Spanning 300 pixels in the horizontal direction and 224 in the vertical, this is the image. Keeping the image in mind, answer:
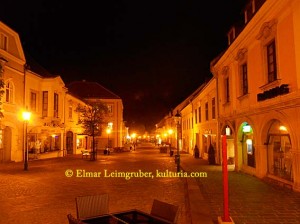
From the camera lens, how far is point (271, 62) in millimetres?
12203

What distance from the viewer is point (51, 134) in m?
28.5

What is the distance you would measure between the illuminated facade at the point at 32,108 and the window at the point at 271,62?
42.5 ft

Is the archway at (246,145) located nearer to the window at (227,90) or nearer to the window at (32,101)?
the window at (227,90)

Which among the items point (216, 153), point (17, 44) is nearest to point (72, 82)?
point (17, 44)

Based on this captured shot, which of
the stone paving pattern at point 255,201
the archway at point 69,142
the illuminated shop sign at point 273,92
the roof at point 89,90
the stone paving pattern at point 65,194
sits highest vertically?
the roof at point 89,90

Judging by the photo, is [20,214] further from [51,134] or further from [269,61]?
[51,134]

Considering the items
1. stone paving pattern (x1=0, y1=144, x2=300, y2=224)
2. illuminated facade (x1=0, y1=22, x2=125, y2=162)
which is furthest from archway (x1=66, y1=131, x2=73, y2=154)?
stone paving pattern (x1=0, y1=144, x2=300, y2=224)

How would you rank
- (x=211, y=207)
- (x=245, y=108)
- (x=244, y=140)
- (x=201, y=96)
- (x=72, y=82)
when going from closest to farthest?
1. (x=211, y=207)
2. (x=245, y=108)
3. (x=244, y=140)
4. (x=201, y=96)
5. (x=72, y=82)

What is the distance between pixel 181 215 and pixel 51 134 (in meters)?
23.1

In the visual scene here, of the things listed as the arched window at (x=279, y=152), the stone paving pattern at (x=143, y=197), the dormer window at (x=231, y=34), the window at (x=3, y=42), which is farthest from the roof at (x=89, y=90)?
the arched window at (x=279, y=152)

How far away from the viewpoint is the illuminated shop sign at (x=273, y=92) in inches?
404

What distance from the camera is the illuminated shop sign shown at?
404 inches

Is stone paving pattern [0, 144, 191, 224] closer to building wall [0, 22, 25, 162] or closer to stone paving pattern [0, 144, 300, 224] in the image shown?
stone paving pattern [0, 144, 300, 224]

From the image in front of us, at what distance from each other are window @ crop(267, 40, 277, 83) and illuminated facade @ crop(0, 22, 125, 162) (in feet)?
42.5
